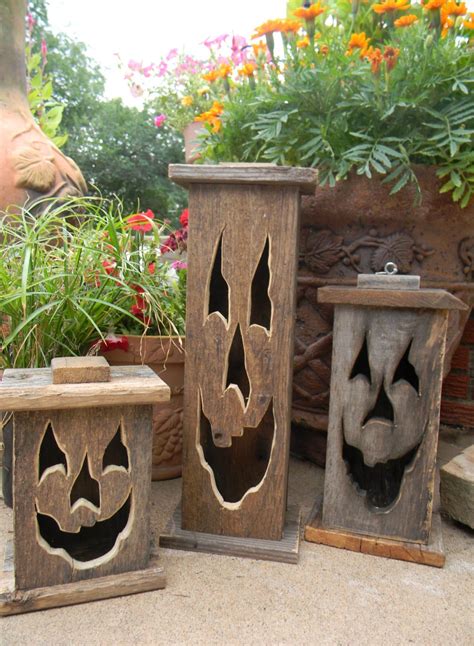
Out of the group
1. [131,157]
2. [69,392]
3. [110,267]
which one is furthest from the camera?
[131,157]

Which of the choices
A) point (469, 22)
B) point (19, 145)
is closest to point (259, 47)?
point (469, 22)

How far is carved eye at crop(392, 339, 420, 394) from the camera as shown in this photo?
141 centimetres

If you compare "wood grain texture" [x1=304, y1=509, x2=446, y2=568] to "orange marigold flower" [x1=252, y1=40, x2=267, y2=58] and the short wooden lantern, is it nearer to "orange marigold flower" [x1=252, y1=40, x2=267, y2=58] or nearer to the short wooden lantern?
the short wooden lantern

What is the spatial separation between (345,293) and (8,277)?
90cm

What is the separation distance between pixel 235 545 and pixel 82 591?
0.38 m

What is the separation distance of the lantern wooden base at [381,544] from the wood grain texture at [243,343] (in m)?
0.13

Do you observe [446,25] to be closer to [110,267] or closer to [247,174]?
[247,174]

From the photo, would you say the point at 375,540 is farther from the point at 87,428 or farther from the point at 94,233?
the point at 94,233

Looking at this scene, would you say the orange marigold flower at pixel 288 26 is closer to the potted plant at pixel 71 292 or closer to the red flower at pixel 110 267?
the potted plant at pixel 71 292

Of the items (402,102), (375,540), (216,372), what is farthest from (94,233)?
(375,540)

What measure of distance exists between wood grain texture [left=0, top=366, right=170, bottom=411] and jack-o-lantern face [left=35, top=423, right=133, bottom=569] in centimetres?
9

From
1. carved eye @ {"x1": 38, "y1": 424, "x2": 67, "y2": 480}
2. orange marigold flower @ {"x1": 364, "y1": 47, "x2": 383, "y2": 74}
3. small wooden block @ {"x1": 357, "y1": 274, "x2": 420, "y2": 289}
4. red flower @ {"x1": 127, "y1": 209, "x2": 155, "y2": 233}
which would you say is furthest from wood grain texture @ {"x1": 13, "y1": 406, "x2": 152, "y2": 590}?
orange marigold flower @ {"x1": 364, "y1": 47, "x2": 383, "y2": 74}

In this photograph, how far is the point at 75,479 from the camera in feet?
3.71

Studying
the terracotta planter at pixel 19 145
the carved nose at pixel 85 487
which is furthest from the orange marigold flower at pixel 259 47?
the carved nose at pixel 85 487
